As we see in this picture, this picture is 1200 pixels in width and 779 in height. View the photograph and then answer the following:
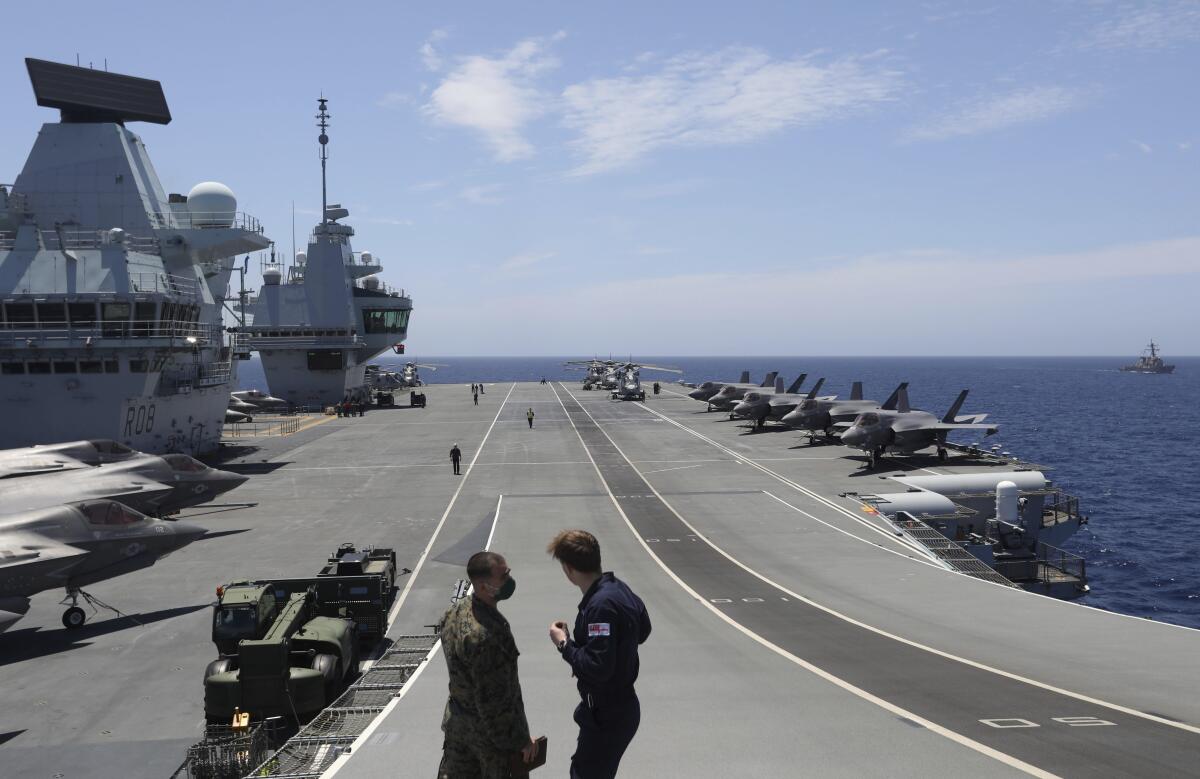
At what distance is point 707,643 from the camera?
15523mm

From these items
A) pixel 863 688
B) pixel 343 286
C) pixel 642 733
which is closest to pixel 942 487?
pixel 863 688

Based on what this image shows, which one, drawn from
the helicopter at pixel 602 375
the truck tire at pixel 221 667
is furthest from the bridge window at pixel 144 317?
the helicopter at pixel 602 375

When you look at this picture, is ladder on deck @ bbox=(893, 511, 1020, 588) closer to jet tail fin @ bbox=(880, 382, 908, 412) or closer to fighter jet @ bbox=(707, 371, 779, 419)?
jet tail fin @ bbox=(880, 382, 908, 412)

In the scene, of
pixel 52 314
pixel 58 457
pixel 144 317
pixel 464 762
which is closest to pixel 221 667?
pixel 464 762

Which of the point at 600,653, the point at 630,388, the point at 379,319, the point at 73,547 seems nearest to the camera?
the point at 600,653

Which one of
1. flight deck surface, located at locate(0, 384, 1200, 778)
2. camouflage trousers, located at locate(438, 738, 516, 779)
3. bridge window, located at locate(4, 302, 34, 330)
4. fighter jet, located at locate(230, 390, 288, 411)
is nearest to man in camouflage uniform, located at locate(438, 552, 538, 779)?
camouflage trousers, located at locate(438, 738, 516, 779)

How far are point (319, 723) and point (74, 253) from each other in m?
39.8

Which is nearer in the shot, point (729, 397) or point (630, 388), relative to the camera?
point (729, 397)

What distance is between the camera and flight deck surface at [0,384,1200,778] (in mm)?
9234

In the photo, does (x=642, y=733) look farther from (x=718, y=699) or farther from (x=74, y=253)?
(x=74, y=253)

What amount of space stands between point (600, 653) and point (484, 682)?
2.82 ft

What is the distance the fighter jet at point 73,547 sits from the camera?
1955cm

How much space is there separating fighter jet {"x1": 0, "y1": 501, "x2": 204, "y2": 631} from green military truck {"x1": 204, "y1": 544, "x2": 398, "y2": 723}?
7.06 metres

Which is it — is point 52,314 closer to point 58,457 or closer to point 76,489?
point 58,457
